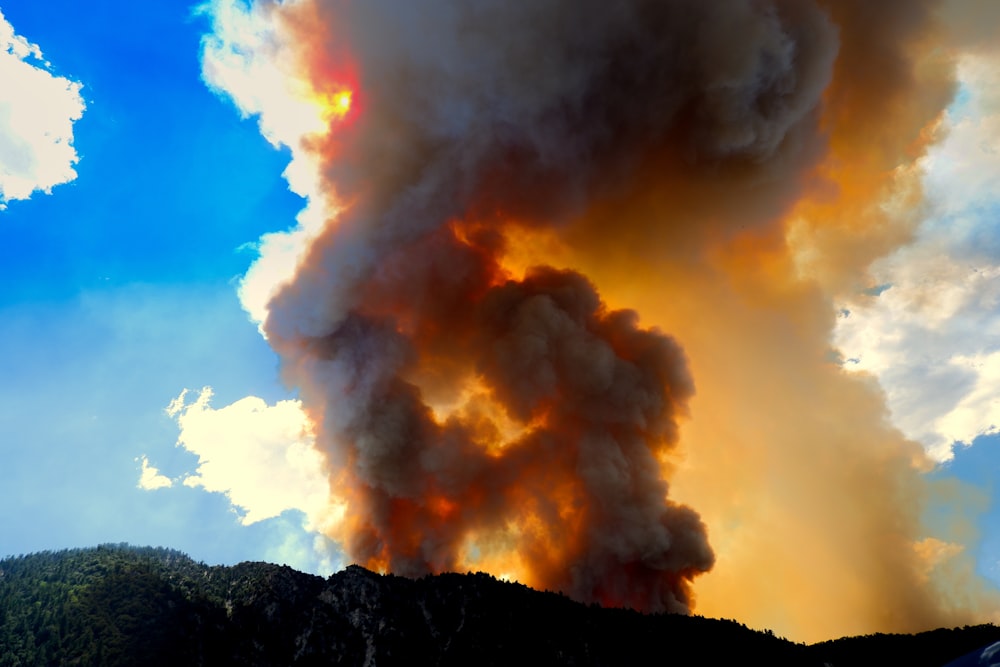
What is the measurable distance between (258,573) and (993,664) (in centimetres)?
9652

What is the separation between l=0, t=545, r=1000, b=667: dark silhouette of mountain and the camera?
77.8 metres

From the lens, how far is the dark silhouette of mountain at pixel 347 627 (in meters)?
77.8

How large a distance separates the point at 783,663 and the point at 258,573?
269ft

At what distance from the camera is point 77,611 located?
7994 cm

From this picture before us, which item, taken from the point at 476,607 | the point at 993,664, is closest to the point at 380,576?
the point at 476,607

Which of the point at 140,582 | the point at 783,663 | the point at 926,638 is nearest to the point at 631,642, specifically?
the point at 783,663

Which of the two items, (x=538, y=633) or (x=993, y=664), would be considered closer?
(x=993, y=664)

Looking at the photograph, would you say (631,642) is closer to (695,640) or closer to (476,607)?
(695,640)

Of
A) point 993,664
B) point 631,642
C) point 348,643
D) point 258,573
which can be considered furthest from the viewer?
point 258,573

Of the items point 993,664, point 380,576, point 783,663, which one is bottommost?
point 993,664

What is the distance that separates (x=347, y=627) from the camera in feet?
277

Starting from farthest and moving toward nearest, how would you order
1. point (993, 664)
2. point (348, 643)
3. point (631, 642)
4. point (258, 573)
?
1. point (258, 573)
2. point (348, 643)
3. point (631, 642)
4. point (993, 664)

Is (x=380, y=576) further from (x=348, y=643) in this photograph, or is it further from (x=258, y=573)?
(x=258, y=573)

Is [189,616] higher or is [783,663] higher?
[189,616]
